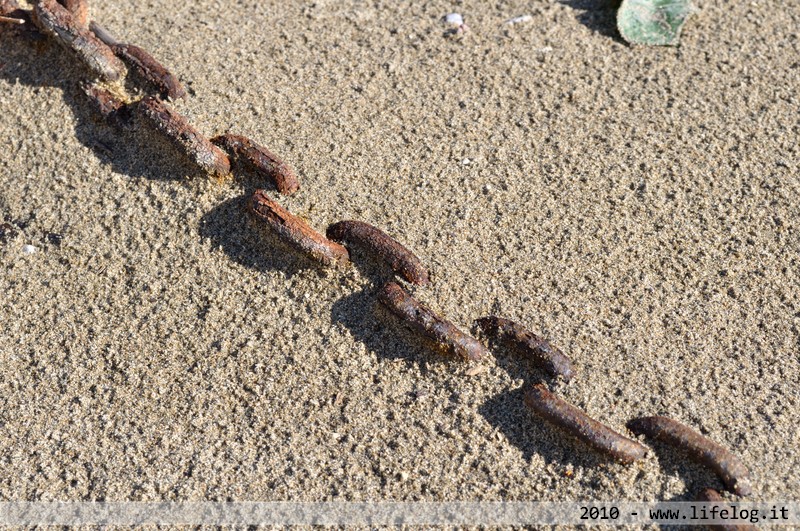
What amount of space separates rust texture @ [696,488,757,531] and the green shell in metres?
1.38

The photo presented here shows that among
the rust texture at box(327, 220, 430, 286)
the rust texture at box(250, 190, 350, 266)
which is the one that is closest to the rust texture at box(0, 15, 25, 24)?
the rust texture at box(250, 190, 350, 266)

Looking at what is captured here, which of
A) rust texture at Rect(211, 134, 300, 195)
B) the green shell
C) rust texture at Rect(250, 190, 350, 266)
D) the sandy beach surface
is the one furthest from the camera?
the green shell

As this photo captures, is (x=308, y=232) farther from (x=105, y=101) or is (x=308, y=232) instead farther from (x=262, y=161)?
(x=105, y=101)

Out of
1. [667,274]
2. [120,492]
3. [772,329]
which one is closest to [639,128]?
[667,274]

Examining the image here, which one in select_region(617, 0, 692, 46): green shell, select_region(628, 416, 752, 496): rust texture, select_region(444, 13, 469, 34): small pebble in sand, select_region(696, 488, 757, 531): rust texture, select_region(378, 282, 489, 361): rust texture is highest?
select_region(617, 0, 692, 46): green shell

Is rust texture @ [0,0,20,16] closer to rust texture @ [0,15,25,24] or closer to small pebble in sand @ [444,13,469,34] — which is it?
rust texture @ [0,15,25,24]

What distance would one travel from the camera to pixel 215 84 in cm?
227

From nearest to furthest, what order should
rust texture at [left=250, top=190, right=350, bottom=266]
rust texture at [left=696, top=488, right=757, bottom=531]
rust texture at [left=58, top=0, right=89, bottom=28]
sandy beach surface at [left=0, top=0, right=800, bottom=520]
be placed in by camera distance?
rust texture at [left=696, top=488, right=757, bottom=531]
sandy beach surface at [left=0, top=0, right=800, bottom=520]
rust texture at [left=250, top=190, right=350, bottom=266]
rust texture at [left=58, top=0, right=89, bottom=28]

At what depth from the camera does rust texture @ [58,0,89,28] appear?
2279mm

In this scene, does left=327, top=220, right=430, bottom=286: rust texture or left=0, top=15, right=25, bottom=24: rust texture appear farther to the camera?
left=0, top=15, right=25, bottom=24: rust texture

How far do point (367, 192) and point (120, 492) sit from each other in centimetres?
86

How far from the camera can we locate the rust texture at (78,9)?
7.48ft

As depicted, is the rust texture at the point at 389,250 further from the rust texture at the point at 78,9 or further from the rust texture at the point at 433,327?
the rust texture at the point at 78,9

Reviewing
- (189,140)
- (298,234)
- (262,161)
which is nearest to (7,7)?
(189,140)
